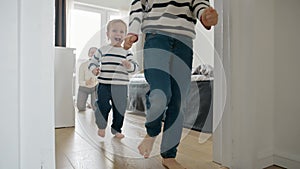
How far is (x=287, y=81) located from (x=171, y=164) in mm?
582

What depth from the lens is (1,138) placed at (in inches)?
18.0

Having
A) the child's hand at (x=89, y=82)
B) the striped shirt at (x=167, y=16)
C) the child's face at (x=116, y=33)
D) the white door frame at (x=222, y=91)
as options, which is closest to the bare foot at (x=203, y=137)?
the white door frame at (x=222, y=91)

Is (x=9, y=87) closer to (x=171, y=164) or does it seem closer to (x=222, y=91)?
(x=171, y=164)

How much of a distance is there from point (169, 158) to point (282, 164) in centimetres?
46

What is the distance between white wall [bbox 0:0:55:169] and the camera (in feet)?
1.52

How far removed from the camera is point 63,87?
1.74 metres

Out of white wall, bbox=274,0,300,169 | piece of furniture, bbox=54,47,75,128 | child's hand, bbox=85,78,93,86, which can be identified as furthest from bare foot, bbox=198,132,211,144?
child's hand, bbox=85,78,93,86

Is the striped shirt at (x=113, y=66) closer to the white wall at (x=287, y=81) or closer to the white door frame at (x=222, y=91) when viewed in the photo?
the white door frame at (x=222, y=91)

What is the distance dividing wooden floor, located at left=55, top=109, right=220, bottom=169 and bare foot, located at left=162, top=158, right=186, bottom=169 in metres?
0.02

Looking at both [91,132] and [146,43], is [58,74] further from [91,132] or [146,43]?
[146,43]

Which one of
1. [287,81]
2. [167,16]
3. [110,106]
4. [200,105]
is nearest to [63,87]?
[110,106]

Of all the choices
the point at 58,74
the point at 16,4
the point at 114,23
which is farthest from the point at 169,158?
the point at 58,74

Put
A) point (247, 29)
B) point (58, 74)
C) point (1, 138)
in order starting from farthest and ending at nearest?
1. point (58, 74)
2. point (247, 29)
3. point (1, 138)

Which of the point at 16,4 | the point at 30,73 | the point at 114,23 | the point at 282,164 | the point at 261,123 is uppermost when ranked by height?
the point at 114,23
